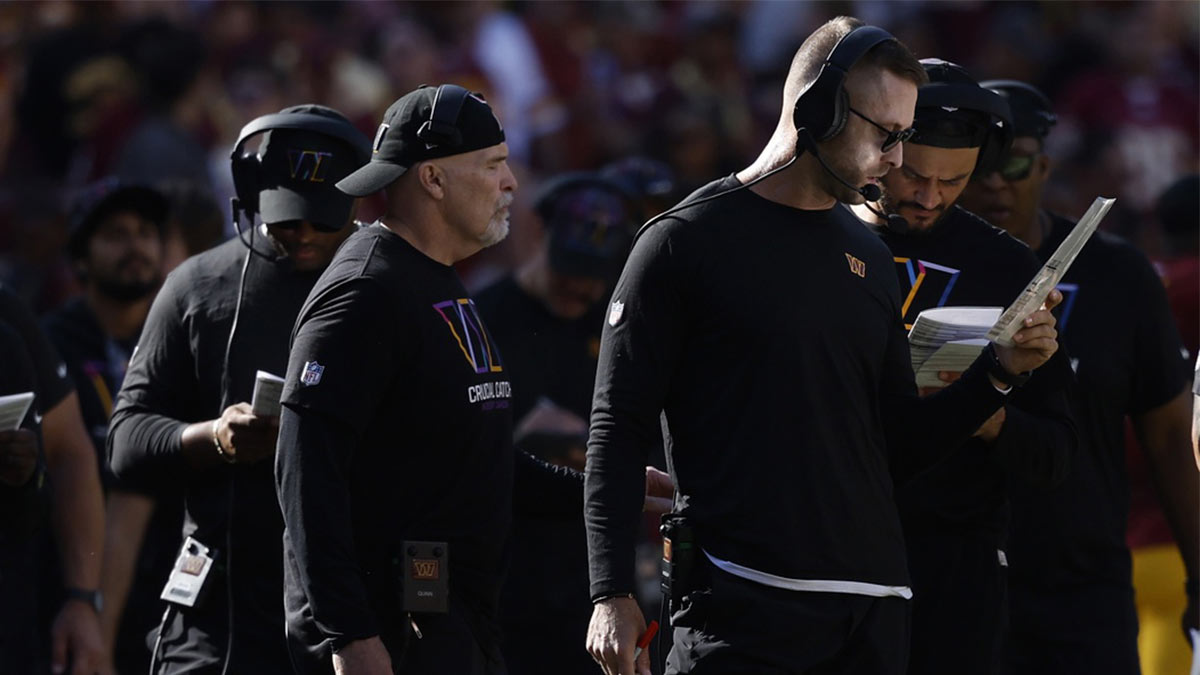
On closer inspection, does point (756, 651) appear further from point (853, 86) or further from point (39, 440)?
point (39, 440)

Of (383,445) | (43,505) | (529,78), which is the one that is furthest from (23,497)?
(529,78)

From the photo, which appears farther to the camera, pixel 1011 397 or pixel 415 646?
pixel 1011 397

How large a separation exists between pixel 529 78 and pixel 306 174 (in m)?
7.84

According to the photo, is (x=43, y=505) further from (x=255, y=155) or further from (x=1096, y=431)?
(x=1096, y=431)

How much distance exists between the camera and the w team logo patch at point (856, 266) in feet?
14.3

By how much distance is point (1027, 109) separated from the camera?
19.4ft

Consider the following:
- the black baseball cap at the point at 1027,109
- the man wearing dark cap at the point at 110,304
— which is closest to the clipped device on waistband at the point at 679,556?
the black baseball cap at the point at 1027,109

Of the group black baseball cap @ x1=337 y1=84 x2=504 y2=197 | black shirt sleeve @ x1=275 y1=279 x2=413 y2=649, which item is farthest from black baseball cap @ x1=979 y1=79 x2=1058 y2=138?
black shirt sleeve @ x1=275 y1=279 x2=413 y2=649

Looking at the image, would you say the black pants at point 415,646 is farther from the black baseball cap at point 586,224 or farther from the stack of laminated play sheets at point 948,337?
the black baseball cap at point 586,224

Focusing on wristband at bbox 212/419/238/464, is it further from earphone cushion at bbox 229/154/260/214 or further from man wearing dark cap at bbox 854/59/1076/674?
man wearing dark cap at bbox 854/59/1076/674

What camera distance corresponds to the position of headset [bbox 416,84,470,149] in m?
4.48

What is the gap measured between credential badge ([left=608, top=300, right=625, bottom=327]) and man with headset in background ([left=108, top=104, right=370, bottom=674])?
105 centimetres

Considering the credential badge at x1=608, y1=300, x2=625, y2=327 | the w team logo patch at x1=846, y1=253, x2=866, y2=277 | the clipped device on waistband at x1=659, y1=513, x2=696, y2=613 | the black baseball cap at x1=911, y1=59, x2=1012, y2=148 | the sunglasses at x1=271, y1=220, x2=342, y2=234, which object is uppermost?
the black baseball cap at x1=911, y1=59, x2=1012, y2=148

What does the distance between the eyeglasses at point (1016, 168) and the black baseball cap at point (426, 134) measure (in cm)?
185
